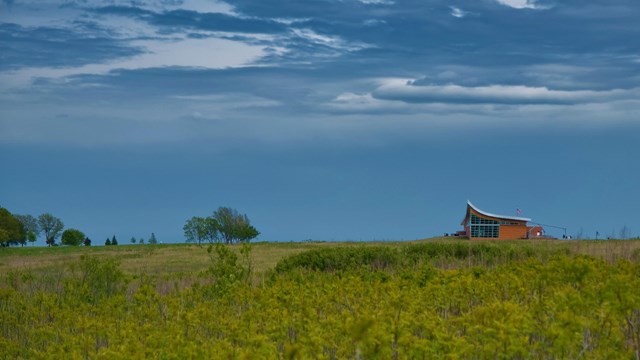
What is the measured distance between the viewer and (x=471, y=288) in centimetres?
1439

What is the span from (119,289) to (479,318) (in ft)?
43.6

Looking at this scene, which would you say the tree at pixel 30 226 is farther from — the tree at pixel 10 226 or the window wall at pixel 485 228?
the window wall at pixel 485 228

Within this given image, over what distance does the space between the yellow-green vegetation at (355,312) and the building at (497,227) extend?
37685mm

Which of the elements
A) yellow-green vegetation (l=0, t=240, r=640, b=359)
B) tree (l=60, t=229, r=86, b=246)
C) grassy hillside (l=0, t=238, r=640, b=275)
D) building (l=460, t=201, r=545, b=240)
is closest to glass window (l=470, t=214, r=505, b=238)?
building (l=460, t=201, r=545, b=240)

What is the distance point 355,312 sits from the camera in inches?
504

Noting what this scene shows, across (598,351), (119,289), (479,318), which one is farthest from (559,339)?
(119,289)

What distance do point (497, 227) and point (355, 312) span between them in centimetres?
5339

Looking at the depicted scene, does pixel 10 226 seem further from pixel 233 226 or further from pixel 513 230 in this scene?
pixel 513 230

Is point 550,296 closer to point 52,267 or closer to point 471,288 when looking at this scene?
point 471,288

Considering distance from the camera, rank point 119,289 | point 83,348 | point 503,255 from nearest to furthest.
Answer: point 83,348, point 119,289, point 503,255

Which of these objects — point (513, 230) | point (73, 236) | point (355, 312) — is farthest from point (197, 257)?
point (73, 236)

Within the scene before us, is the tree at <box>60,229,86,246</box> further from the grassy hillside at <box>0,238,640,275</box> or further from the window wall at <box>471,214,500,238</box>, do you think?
the grassy hillside at <box>0,238,640,275</box>

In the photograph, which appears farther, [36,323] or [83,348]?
[36,323]

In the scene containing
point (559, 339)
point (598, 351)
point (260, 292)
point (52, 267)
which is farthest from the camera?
point (52, 267)
